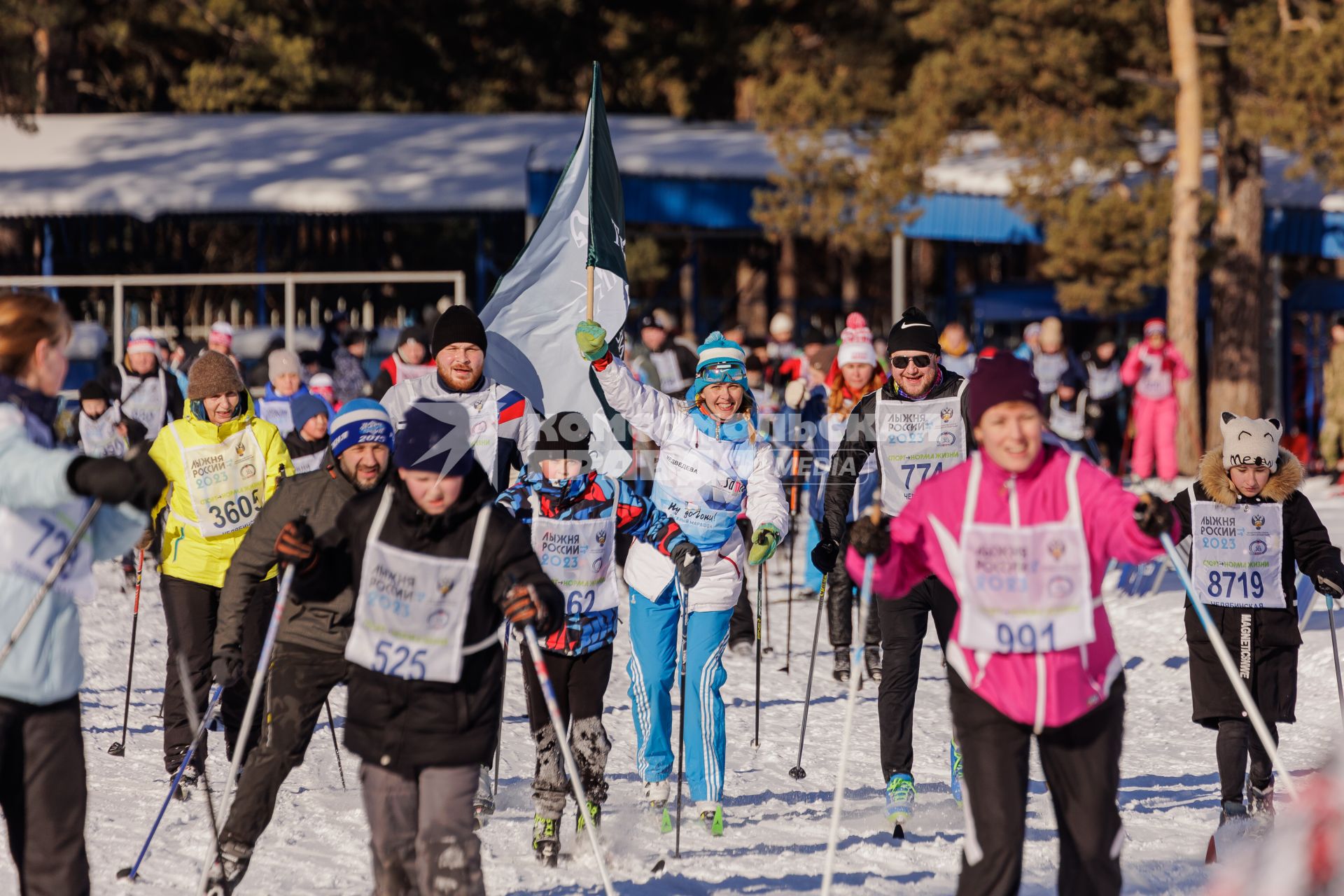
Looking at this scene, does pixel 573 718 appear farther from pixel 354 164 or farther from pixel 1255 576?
pixel 354 164

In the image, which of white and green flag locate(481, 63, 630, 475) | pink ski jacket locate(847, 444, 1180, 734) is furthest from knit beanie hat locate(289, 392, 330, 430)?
pink ski jacket locate(847, 444, 1180, 734)

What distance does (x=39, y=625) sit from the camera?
4410 mm

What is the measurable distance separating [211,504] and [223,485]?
0.10 meters

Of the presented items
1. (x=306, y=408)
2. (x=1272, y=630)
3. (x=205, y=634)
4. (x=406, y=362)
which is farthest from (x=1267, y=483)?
(x=406, y=362)

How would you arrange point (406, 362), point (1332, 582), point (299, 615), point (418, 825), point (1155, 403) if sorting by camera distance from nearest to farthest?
point (418, 825)
point (299, 615)
point (1332, 582)
point (406, 362)
point (1155, 403)

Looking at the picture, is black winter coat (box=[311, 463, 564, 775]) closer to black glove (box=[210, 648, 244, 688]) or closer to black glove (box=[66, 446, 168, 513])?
black glove (box=[66, 446, 168, 513])

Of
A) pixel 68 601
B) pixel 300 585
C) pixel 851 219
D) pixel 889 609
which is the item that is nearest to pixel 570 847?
pixel 889 609

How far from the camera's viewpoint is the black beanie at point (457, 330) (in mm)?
7262

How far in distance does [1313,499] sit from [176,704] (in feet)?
45.4

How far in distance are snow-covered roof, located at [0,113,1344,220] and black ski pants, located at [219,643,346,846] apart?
1710 centimetres

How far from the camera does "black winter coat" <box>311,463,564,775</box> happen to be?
15.5ft

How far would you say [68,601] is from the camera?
4508 mm

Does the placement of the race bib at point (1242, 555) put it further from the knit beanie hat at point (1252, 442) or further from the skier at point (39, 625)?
the skier at point (39, 625)

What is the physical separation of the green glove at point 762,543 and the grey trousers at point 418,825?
234 centimetres
